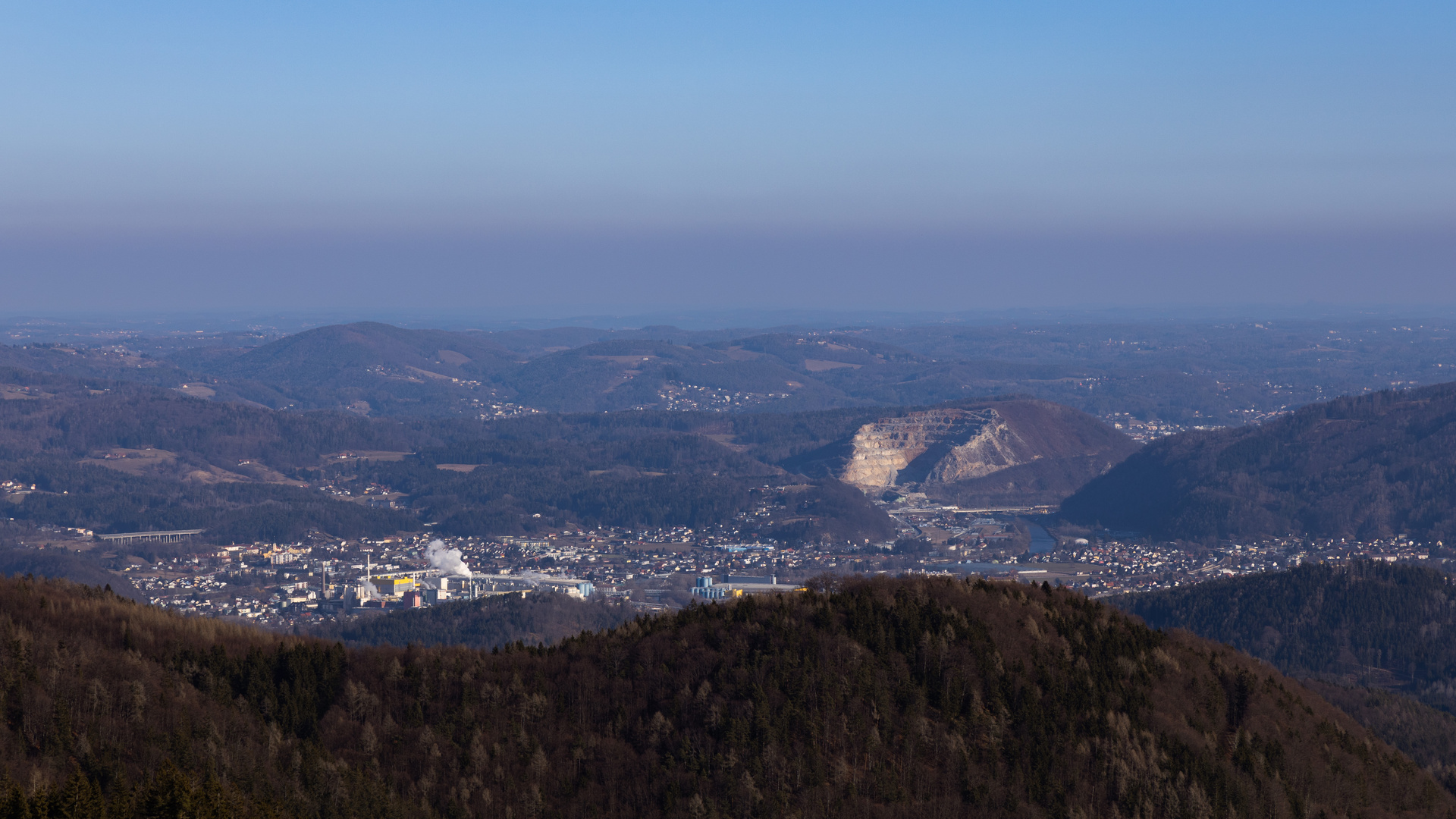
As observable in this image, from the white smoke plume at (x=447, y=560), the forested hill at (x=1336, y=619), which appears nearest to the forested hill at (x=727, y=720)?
the forested hill at (x=1336, y=619)

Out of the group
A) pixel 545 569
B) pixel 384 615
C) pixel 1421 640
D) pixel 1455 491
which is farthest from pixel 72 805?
pixel 1455 491

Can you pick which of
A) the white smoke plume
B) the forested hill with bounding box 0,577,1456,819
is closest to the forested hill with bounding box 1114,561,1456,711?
the forested hill with bounding box 0,577,1456,819

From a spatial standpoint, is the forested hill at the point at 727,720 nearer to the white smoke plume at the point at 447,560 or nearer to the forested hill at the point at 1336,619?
the forested hill at the point at 1336,619

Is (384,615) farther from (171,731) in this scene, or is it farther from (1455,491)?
(1455,491)

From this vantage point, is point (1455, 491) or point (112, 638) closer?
point (112, 638)

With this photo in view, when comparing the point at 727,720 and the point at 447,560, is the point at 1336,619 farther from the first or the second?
the point at 447,560

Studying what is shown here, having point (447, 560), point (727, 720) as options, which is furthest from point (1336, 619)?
point (447, 560)

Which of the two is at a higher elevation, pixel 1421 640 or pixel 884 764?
pixel 884 764
